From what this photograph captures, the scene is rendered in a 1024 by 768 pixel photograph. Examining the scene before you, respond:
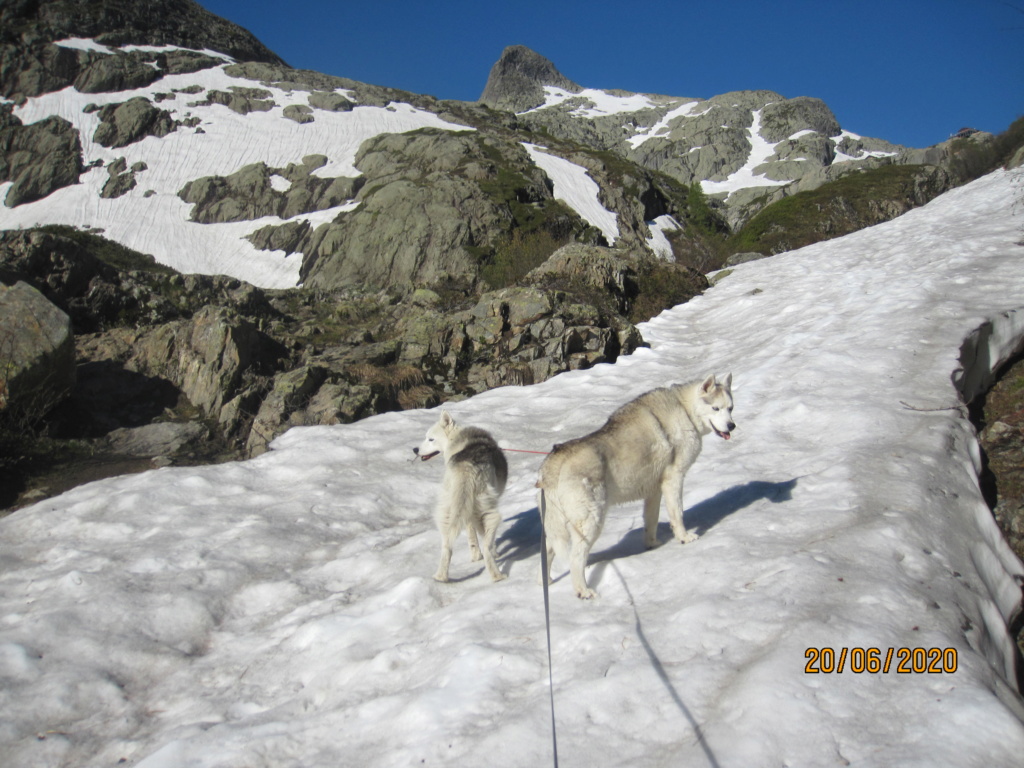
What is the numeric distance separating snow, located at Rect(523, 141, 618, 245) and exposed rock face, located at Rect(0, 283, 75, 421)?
42661 mm

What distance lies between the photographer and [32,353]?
12.4 meters

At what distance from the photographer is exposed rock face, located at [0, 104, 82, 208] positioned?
2276 inches

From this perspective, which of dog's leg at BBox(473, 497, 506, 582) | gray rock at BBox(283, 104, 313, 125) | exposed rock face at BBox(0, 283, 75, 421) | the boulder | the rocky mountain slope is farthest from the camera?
gray rock at BBox(283, 104, 313, 125)

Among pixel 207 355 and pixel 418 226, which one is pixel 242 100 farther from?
pixel 207 355

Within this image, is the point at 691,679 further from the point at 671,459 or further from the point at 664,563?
the point at 671,459

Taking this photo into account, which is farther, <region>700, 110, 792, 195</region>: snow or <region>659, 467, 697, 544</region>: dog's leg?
<region>700, 110, 792, 195</region>: snow

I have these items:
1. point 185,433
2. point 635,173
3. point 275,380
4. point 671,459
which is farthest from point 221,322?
point 635,173

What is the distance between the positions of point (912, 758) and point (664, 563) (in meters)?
2.85

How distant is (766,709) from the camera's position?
11.5 ft

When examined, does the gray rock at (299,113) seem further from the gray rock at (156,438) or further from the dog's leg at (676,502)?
the dog's leg at (676,502)
